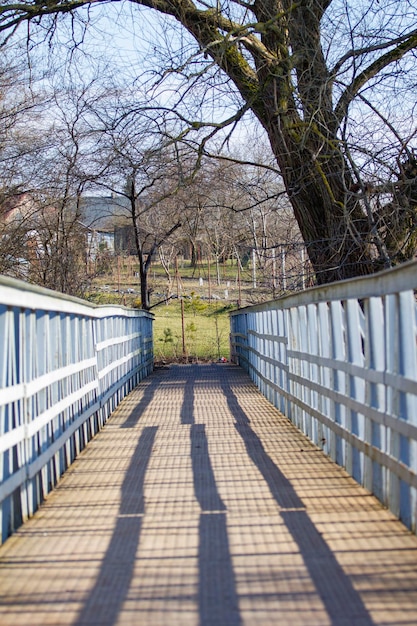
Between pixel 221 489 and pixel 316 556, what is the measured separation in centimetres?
147

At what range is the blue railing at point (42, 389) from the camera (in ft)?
14.0

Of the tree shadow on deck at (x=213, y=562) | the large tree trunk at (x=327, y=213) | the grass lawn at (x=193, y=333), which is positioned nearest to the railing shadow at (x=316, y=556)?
the tree shadow on deck at (x=213, y=562)

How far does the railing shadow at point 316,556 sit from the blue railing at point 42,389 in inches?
55.8

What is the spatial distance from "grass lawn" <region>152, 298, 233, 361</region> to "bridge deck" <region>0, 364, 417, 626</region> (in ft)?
57.8

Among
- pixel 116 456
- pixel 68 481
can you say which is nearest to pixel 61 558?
pixel 68 481

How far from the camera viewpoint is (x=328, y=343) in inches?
243

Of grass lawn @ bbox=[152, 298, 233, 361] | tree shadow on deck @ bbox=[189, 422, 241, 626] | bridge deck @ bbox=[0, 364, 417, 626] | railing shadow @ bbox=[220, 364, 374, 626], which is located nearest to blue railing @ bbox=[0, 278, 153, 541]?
bridge deck @ bbox=[0, 364, 417, 626]

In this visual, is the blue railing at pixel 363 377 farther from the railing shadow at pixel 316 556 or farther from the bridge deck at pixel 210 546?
the railing shadow at pixel 316 556

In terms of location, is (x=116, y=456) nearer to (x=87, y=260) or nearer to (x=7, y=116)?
(x=7, y=116)

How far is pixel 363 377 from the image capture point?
489 cm

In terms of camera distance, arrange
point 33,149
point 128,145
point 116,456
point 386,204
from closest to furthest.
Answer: point 116,456
point 386,204
point 128,145
point 33,149

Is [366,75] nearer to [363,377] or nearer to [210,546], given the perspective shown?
[363,377]

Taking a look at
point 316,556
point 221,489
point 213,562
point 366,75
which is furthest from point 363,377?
point 366,75

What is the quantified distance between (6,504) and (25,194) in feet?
44.6
